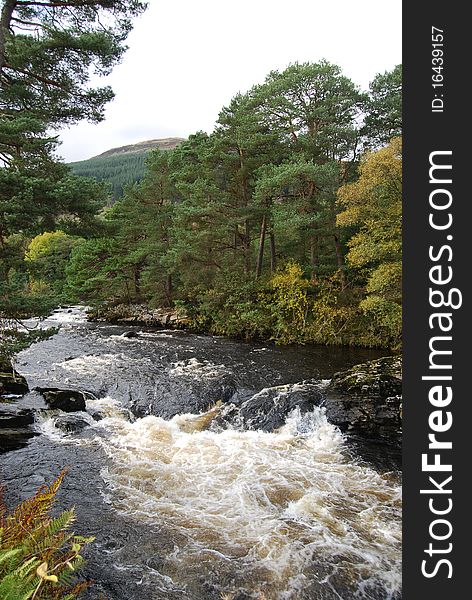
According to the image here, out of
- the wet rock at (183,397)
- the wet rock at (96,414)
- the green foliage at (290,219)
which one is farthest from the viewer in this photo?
the green foliage at (290,219)

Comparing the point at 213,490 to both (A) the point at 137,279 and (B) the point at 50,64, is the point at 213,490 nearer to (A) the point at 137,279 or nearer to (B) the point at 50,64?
(B) the point at 50,64

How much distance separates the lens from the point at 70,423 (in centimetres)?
897

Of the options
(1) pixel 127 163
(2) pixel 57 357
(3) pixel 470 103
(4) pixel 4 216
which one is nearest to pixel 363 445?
(3) pixel 470 103

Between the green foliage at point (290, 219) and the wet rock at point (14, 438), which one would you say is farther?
the green foliage at point (290, 219)

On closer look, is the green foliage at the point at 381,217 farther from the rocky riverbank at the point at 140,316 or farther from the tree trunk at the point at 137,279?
the tree trunk at the point at 137,279

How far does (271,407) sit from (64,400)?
5234mm

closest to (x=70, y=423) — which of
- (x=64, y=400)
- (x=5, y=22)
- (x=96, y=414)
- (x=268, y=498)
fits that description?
(x=96, y=414)

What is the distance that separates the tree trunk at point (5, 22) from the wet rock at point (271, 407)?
8.95 m

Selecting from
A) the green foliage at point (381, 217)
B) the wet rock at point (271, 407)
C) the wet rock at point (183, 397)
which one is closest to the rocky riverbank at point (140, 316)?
the wet rock at point (183, 397)

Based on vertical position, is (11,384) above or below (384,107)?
below

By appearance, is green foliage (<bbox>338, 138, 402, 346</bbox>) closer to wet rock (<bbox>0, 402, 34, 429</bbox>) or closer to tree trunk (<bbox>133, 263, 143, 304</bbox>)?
wet rock (<bbox>0, 402, 34, 429</bbox>)

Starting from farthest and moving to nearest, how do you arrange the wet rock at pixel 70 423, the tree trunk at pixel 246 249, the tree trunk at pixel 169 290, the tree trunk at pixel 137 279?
the tree trunk at pixel 137 279 < the tree trunk at pixel 169 290 < the tree trunk at pixel 246 249 < the wet rock at pixel 70 423

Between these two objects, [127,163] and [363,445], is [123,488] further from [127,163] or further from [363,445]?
[127,163]

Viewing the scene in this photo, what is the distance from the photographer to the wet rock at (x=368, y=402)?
8570 millimetres
